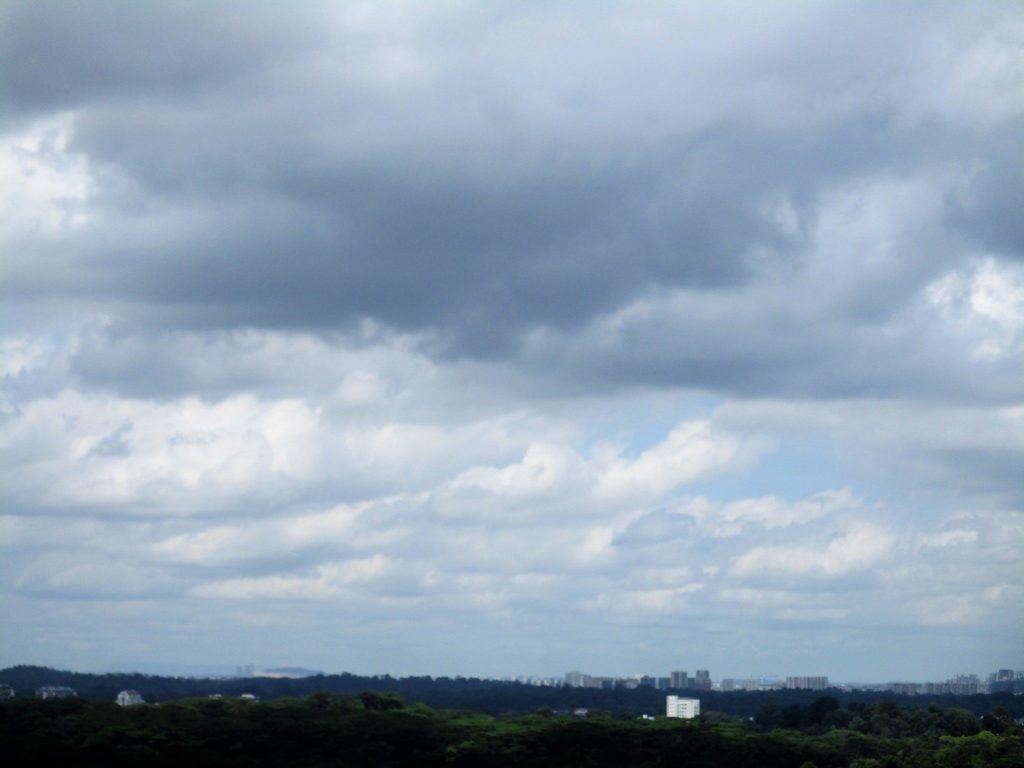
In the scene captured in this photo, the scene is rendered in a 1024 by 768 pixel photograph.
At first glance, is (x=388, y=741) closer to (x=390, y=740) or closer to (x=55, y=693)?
(x=390, y=740)

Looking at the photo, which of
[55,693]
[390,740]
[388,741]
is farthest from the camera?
[55,693]

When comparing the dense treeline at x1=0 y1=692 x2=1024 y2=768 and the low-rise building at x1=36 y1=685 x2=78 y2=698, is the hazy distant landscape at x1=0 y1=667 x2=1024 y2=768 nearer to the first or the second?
the dense treeline at x1=0 y1=692 x2=1024 y2=768

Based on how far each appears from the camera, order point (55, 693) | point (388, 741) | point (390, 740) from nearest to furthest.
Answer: point (388, 741)
point (390, 740)
point (55, 693)

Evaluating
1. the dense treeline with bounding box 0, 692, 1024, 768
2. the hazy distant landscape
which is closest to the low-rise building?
the hazy distant landscape

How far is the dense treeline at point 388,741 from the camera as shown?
7444 cm

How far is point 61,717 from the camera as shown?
7656 cm

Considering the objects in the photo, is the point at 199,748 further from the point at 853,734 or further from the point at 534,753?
the point at 853,734

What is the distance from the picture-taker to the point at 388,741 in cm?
8112

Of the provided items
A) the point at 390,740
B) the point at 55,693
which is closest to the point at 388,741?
the point at 390,740

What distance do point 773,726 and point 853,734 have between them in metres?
29.0

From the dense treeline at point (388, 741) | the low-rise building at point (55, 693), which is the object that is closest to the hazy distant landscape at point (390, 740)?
the dense treeline at point (388, 741)

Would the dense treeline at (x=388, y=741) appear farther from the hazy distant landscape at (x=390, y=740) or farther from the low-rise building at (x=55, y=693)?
the low-rise building at (x=55, y=693)

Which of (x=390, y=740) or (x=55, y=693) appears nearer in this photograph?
(x=390, y=740)

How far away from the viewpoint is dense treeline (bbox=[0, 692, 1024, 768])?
74438 millimetres
